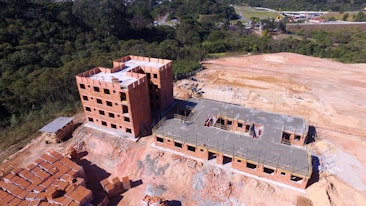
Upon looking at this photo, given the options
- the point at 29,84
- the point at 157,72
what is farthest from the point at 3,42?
the point at 157,72

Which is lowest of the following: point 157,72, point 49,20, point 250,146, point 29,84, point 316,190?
point 316,190

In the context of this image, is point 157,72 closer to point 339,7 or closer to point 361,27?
point 361,27

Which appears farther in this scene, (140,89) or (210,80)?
(210,80)

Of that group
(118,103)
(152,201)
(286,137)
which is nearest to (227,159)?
(286,137)

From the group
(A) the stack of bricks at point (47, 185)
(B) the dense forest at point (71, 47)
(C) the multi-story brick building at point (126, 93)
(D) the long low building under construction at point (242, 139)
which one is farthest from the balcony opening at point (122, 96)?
(B) the dense forest at point (71, 47)

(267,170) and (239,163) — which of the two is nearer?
(239,163)

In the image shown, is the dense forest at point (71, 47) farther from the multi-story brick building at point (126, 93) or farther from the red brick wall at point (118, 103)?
the multi-story brick building at point (126, 93)

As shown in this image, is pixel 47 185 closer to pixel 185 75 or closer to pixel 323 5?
pixel 185 75

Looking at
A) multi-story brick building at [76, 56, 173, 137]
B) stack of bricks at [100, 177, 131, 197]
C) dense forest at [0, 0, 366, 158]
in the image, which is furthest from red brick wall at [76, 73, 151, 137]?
dense forest at [0, 0, 366, 158]
